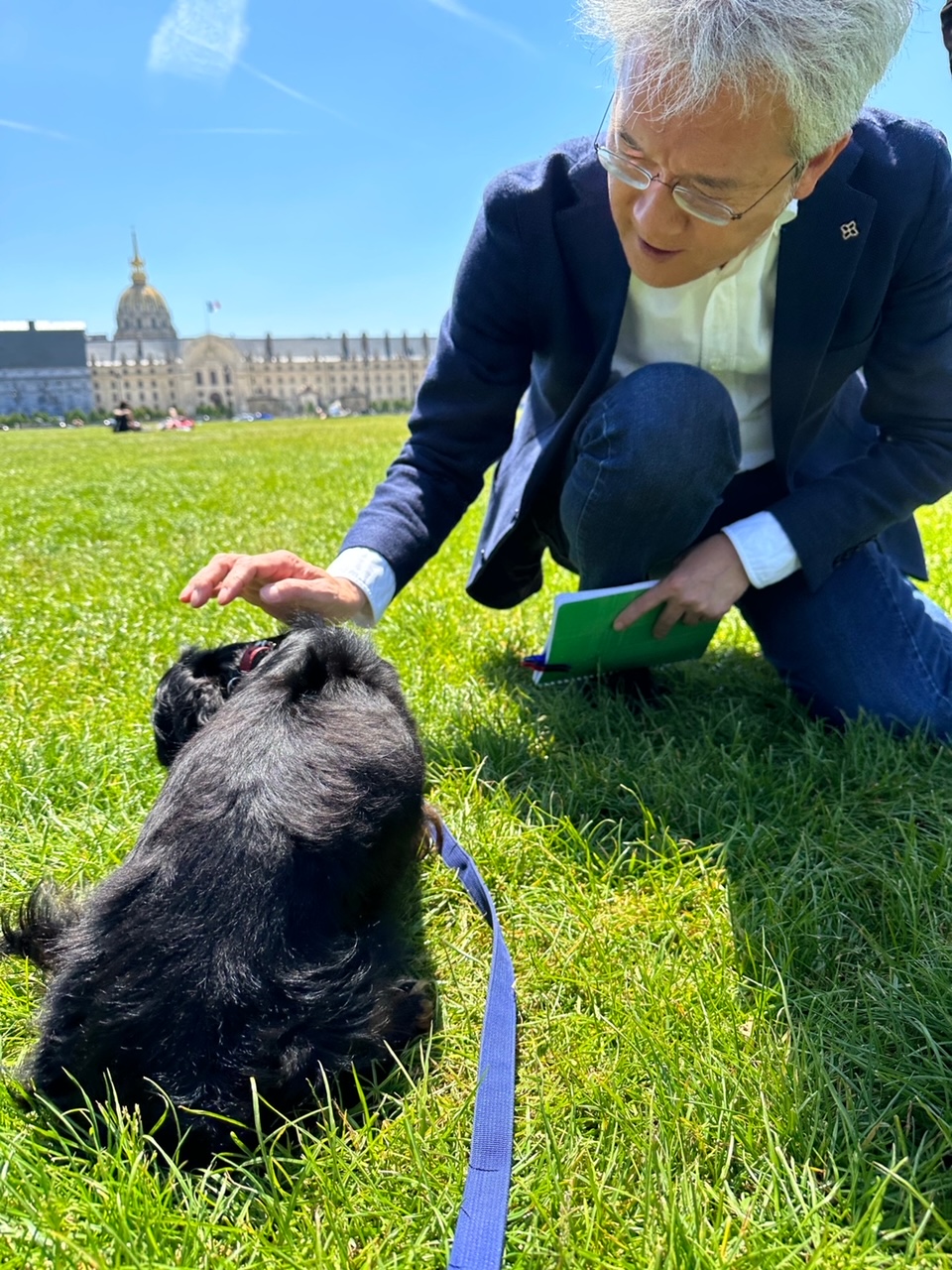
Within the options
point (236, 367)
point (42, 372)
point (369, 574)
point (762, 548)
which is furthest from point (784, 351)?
point (236, 367)

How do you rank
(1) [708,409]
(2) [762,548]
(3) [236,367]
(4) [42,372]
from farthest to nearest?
(3) [236,367], (4) [42,372], (2) [762,548], (1) [708,409]

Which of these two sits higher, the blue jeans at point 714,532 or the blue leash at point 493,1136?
the blue jeans at point 714,532

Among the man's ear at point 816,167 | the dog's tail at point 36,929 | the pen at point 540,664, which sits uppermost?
the man's ear at point 816,167

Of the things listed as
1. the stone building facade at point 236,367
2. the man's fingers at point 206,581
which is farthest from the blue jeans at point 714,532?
the stone building facade at point 236,367

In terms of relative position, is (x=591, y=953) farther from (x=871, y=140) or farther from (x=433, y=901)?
(x=871, y=140)

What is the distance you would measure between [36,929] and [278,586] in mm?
695

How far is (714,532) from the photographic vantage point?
233 cm

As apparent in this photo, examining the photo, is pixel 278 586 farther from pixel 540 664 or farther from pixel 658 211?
pixel 658 211

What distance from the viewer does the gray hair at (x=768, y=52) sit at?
127 centimetres

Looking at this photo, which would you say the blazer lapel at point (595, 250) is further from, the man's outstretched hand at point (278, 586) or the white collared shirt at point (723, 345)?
the man's outstretched hand at point (278, 586)

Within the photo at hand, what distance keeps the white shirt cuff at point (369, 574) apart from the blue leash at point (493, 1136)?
0.78 m

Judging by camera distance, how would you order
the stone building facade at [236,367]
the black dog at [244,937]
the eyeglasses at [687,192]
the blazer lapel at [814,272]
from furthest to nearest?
the stone building facade at [236,367], the blazer lapel at [814,272], the eyeglasses at [687,192], the black dog at [244,937]

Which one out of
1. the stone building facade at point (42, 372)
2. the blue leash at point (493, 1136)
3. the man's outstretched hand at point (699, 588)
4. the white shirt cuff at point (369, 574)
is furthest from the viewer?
the stone building facade at point (42, 372)

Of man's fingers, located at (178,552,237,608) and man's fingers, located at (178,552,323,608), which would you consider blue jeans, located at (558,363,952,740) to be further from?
man's fingers, located at (178,552,237,608)
